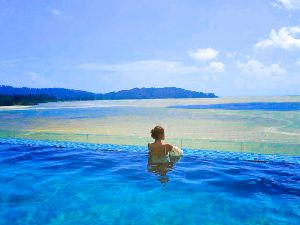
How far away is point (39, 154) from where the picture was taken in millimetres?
9820

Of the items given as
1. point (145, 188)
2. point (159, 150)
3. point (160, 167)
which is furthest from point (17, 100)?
point (145, 188)

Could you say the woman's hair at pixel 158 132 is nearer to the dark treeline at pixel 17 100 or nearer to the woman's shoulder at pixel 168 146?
the woman's shoulder at pixel 168 146

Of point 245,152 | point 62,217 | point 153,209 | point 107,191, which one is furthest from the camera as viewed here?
point 245,152

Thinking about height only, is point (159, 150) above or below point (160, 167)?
above

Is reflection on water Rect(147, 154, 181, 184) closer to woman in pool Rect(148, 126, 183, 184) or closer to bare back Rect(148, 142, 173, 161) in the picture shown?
woman in pool Rect(148, 126, 183, 184)

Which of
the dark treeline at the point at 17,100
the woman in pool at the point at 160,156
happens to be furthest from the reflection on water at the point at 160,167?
the dark treeline at the point at 17,100

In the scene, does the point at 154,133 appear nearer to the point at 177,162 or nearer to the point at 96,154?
the point at 177,162

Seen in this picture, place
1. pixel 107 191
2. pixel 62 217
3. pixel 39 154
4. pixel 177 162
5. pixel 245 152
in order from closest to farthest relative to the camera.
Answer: pixel 62 217 < pixel 107 191 < pixel 177 162 < pixel 245 152 < pixel 39 154

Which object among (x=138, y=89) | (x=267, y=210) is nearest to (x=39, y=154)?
(x=267, y=210)

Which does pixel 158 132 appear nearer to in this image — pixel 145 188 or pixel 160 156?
pixel 160 156

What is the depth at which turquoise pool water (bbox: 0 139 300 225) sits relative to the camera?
535 centimetres

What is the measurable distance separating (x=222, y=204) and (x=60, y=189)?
3.16 meters

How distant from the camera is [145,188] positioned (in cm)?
675

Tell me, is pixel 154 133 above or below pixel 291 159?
above
